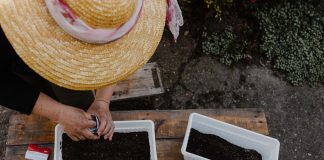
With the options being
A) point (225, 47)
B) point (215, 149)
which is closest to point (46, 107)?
point (215, 149)

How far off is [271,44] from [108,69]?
2.28 m

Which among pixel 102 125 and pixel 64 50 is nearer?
pixel 64 50

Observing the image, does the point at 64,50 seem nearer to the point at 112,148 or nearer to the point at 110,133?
the point at 110,133

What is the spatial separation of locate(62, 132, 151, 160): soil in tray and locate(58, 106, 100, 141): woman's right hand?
109 mm

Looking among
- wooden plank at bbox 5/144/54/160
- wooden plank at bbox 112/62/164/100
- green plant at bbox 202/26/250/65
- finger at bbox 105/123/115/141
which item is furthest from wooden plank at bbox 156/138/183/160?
green plant at bbox 202/26/250/65

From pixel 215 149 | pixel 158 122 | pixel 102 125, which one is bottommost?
pixel 215 149

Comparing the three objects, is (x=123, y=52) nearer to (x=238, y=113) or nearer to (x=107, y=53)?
(x=107, y=53)

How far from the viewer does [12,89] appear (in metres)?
1.77

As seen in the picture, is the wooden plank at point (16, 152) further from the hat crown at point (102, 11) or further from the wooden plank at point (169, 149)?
the hat crown at point (102, 11)

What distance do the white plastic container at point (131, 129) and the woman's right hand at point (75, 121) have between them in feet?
0.26

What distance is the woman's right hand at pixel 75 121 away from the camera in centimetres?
184

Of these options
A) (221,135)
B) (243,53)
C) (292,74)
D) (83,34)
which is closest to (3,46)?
(83,34)

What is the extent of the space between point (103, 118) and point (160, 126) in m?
0.38

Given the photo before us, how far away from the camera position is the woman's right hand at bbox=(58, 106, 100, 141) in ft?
6.04
